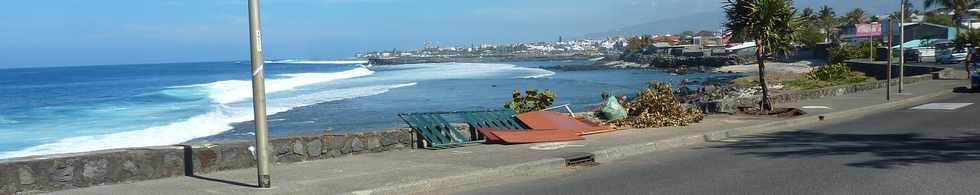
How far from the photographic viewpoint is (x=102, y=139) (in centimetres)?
2339

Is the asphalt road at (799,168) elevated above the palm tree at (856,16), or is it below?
below

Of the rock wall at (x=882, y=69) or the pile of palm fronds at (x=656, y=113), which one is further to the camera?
the rock wall at (x=882, y=69)

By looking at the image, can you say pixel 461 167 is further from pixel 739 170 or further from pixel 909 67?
pixel 909 67

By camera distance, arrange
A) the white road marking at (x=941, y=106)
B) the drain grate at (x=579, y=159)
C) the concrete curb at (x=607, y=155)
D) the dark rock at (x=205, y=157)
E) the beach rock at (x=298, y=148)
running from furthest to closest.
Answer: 1. the white road marking at (x=941, y=106)
2. the drain grate at (x=579, y=159)
3. the beach rock at (x=298, y=148)
4. the dark rock at (x=205, y=157)
5. the concrete curb at (x=607, y=155)

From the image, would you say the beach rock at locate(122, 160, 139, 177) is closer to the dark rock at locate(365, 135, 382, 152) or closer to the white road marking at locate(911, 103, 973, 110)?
the dark rock at locate(365, 135, 382, 152)

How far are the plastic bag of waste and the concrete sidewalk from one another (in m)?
1.14

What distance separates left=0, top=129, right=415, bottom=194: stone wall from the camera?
7754 mm

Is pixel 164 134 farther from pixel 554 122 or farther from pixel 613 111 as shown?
pixel 554 122

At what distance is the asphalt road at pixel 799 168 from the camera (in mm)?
8508

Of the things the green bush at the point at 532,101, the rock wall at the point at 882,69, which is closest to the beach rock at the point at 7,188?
the green bush at the point at 532,101

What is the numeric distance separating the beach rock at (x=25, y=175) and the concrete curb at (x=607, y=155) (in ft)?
9.09

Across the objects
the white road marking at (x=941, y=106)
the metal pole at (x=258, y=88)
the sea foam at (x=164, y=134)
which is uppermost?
the metal pole at (x=258, y=88)

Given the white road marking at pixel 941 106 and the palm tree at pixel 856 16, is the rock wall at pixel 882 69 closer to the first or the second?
the white road marking at pixel 941 106

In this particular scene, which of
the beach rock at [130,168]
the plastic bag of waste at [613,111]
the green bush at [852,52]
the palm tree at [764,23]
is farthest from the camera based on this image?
the green bush at [852,52]
